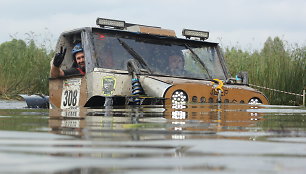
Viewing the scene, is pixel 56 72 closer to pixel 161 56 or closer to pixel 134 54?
pixel 134 54

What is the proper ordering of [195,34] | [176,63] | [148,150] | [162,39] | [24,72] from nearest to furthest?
[148,150] → [176,63] → [162,39] → [195,34] → [24,72]

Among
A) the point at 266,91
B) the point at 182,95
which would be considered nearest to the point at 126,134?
the point at 182,95

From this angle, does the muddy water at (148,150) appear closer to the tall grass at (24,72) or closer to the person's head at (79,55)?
the person's head at (79,55)

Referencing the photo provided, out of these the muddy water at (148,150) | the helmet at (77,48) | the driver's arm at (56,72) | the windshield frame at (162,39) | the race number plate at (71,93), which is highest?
the windshield frame at (162,39)

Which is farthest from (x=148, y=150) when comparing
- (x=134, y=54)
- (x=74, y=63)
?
(x=74, y=63)

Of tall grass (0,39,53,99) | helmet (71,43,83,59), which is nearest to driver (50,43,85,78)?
helmet (71,43,83,59)

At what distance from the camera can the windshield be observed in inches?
364

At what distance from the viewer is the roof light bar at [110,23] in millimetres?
9750

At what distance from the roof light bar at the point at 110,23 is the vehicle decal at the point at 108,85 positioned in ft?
4.28

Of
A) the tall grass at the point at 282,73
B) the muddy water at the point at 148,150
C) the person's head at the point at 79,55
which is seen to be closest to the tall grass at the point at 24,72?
the tall grass at the point at 282,73

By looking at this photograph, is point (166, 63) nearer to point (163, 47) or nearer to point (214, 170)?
point (163, 47)

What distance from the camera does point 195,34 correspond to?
10.9m

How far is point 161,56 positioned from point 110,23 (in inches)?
37.1

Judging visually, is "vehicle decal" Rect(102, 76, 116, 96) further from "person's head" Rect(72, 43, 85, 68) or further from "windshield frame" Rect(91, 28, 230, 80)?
"person's head" Rect(72, 43, 85, 68)
